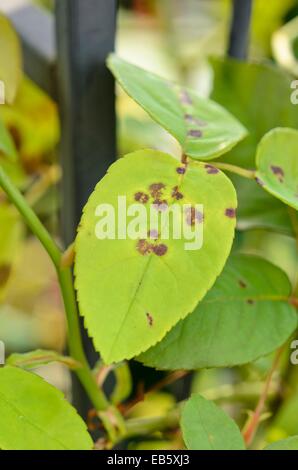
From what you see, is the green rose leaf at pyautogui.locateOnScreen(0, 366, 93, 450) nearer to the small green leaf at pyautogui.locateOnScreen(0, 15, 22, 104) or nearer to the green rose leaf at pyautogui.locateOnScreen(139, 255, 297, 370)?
the green rose leaf at pyautogui.locateOnScreen(139, 255, 297, 370)

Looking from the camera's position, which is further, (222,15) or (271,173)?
(222,15)

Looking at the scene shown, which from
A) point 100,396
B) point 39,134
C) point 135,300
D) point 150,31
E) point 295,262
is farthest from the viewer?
point 150,31

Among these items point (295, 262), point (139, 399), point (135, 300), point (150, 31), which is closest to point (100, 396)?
point (139, 399)

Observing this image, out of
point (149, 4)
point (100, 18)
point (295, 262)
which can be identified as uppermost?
point (100, 18)

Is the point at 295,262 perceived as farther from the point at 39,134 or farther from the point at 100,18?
the point at 100,18

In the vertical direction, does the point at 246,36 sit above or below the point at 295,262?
above
